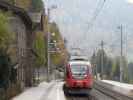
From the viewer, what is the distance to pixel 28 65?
60.4 metres

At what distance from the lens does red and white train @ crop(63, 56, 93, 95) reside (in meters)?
41.7

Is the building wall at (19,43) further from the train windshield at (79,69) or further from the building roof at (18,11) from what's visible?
the train windshield at (79,69)

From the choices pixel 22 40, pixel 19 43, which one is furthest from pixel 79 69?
pixel 22 40

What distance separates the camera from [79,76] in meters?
42.1

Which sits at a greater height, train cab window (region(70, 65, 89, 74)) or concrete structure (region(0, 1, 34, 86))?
concrete structure (region(0, 1, 34, 86))

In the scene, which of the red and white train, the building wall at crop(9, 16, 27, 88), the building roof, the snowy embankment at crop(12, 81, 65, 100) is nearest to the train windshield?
the red and white train

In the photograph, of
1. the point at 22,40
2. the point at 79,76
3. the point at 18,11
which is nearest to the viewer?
the point at 79,76

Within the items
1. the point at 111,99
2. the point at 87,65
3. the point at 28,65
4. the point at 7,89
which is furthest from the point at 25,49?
the point at 7,89

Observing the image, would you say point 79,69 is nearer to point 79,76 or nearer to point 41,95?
point 79,76

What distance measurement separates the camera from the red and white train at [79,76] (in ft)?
137

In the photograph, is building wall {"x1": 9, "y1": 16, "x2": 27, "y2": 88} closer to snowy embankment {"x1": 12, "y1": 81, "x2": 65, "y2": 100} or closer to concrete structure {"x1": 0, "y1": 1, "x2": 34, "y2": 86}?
concrete structure {"x1": 0, "y1": 1, "x2": 34, "y2": 86}

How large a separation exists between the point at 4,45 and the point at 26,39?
30.0m

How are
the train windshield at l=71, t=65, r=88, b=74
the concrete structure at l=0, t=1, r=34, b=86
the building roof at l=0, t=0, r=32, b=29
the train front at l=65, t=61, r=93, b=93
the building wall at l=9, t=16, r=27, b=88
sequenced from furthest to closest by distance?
the building wall at l=9, t=16, r=27, b=88, the concrete structure at l=0, t=1, r=34, b=86, the building roof at l=0, t=0, r=32, b=29, the train windshield at l=71, t=65, r=88, b=74, the train front at l=65, t=61, r=93, b=93

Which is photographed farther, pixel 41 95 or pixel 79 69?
pixel 79 69
